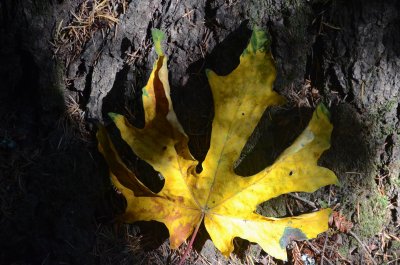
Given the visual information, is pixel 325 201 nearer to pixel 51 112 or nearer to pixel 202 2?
pixel 202 2

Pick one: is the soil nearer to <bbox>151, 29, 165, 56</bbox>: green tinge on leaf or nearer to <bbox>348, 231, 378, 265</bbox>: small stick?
<bbox>348, 231, 378, 265</bbox>: small stick

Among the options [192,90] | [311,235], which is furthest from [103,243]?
[311,235]

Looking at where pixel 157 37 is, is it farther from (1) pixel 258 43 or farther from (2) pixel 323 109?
(2) pixel 323 109

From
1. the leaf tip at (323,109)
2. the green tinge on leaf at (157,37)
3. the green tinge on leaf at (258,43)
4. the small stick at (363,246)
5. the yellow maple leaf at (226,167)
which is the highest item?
the green tinge on leaf at (258,43)

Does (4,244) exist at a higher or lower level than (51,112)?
lower

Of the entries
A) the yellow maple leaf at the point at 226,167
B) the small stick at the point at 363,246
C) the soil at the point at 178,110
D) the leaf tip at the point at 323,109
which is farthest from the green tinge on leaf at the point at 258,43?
the small stick at the point at 363,246

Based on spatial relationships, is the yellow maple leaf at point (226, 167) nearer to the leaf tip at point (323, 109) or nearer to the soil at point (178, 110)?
the leaf tip at point (323, 109)
